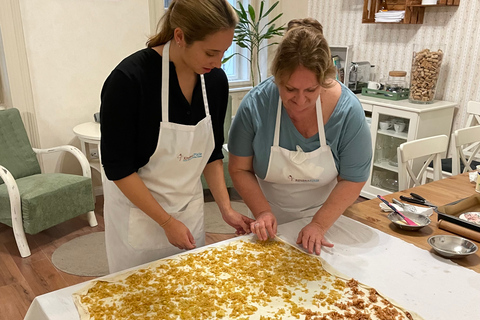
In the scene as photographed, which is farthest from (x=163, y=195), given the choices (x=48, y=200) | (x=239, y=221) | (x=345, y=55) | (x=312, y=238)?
(x=345, y=55)

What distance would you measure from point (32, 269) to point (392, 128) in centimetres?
287

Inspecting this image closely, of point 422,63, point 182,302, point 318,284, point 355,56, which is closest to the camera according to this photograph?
point 182,302

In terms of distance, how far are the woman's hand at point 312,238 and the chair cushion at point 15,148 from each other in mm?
2538

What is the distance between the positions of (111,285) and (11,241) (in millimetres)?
2236

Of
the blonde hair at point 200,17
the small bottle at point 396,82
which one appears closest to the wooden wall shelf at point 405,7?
the small bottle at point 396,82

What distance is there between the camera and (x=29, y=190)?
2893mm

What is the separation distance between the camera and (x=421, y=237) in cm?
148

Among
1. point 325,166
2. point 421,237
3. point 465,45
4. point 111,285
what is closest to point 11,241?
point 111,285

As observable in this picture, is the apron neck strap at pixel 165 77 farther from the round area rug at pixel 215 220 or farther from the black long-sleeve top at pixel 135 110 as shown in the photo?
the round area rug at pixel 215 220

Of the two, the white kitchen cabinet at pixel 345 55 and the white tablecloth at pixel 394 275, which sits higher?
the white kitchen cabinet at pixel 345 55

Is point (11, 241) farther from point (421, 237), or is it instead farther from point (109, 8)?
point (421, 237)

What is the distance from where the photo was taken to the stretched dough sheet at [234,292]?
3.50ft

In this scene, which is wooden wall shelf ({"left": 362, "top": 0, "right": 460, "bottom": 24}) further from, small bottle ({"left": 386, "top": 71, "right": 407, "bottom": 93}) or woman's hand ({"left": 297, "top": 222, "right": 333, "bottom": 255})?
woman's hand ({"left": 297, "top": 222, "right": 333, "bottom": 255})

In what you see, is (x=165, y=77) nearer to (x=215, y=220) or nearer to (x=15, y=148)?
(x=215, y=220)
